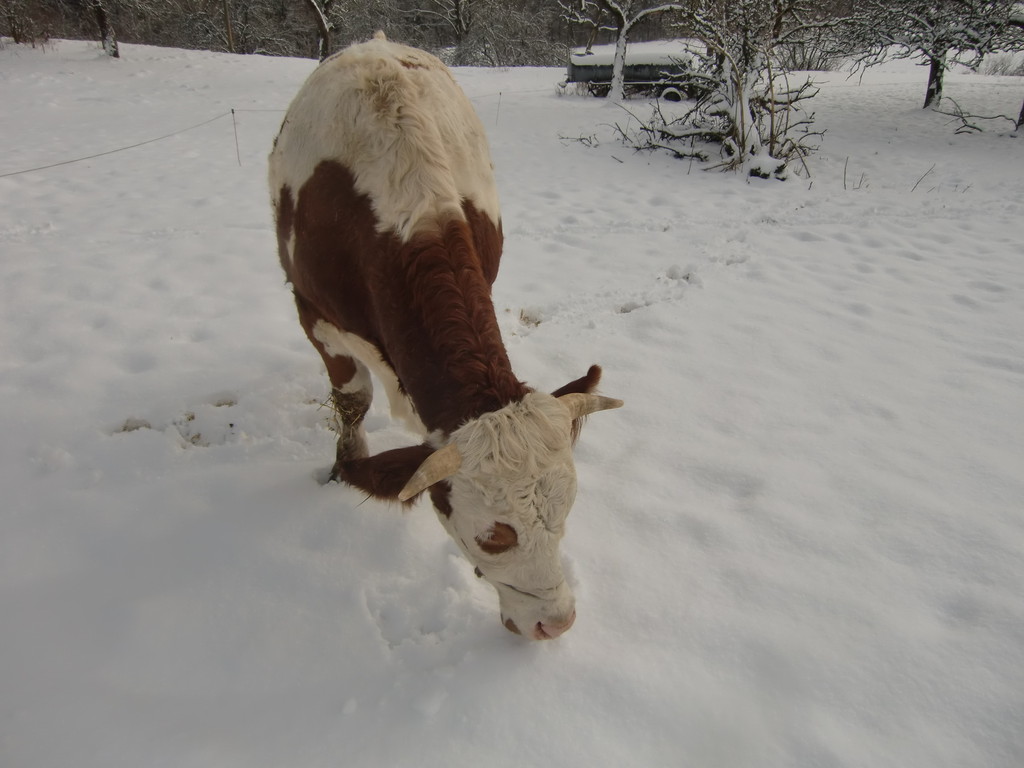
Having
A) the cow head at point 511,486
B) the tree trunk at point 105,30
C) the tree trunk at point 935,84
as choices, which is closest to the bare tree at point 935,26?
the tree trunk at point 935,84

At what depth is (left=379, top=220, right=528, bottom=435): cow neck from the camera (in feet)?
5.25

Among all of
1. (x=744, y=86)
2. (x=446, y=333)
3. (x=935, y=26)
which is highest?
(x=935, y=26)

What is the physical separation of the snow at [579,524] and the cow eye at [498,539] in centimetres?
56

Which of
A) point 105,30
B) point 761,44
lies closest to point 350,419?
point 761,44

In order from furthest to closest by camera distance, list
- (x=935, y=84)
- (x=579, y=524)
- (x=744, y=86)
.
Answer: (x=935, y=84)
(x=744, y=86)
(x=579, y=524)

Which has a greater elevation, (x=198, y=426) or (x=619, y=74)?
(x=619, y=74)

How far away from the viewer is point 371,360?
7.51ft

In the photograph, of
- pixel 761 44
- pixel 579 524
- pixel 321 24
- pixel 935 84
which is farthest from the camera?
pixel 321 24

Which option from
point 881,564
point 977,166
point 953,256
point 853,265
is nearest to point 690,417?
point 881,564

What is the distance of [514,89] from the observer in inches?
572

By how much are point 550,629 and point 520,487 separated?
55 cm

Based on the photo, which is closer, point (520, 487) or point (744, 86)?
point (520, 487)

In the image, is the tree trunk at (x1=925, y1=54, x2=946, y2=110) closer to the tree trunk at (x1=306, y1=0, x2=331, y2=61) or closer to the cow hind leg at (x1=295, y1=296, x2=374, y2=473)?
the cow hind leg at (x1=295, y1=296, x2=374, y2=473)

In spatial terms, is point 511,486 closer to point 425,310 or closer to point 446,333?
point 446,333
